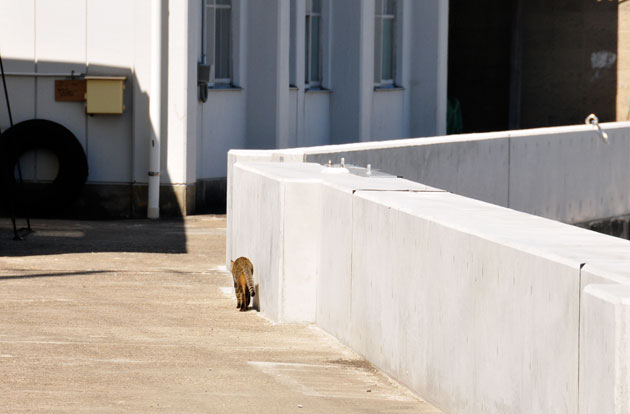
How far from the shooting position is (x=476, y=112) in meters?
31.3

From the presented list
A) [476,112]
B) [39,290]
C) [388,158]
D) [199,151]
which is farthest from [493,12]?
[39,290]

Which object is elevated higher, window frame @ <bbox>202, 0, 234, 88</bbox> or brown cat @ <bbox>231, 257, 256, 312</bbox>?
window frame @ <bbox>202, 0, 234, 88</bbox>

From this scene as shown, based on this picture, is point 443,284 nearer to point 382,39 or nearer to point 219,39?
point 219,39

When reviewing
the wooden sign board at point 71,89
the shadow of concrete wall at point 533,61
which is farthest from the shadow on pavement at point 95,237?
the shadow of concrete wall at point 533,61

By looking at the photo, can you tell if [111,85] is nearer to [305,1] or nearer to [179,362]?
[305,1]

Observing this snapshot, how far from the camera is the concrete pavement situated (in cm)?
664

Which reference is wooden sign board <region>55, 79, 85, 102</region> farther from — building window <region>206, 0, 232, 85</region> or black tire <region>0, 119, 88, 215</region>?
building window <region>206, 0, 232, 85</region>

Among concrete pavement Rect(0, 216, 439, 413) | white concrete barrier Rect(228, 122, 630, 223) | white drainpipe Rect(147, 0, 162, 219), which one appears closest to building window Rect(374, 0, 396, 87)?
white concrete barrier Rect(228, 122, 630, 223)

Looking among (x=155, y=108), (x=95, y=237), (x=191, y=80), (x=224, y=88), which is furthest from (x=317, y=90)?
(x=95, y=237)

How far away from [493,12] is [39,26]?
16.6m

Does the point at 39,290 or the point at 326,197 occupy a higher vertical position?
the point at 326,197

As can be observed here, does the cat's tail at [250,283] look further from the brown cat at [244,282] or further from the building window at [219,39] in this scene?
the building window at [219,39]

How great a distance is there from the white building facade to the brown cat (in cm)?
639

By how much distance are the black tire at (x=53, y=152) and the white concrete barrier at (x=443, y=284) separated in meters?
6.36
